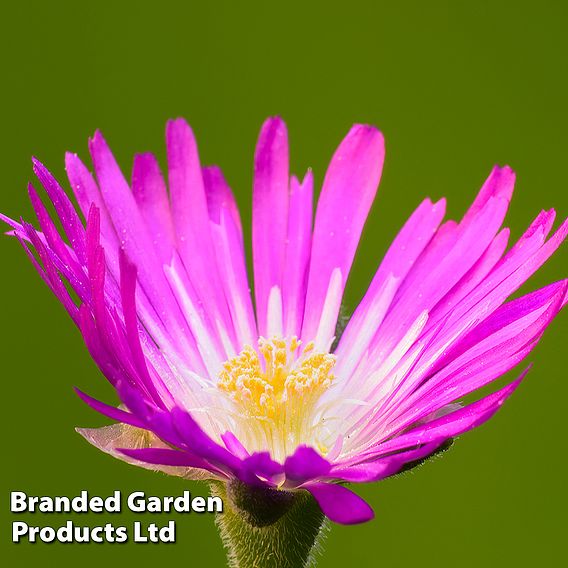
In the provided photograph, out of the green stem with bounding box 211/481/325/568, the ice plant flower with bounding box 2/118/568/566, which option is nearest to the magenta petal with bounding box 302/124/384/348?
the ice plant flower with bounding box 2/118/568/566

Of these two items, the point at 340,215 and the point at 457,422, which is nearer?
the point at 457,422

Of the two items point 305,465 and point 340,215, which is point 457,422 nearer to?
point 305,465

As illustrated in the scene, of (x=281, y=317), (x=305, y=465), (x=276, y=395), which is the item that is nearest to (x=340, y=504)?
(x=305, y=465)

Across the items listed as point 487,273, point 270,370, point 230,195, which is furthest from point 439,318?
point 230,195

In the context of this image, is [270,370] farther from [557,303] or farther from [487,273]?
[557,303]

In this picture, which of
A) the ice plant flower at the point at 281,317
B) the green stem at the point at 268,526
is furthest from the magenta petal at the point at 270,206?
the green stem at the point at 268,526

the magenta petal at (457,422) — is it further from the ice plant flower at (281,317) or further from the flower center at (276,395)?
the flower center at (276,395)
